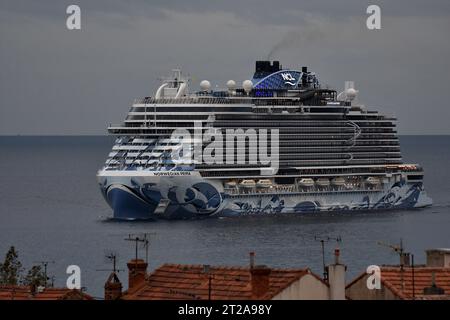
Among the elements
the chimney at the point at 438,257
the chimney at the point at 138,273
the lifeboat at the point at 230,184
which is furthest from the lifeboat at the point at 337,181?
the chimney at the point at 138,273

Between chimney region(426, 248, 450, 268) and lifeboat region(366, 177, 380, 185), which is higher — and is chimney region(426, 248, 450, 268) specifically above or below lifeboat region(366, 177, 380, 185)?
below

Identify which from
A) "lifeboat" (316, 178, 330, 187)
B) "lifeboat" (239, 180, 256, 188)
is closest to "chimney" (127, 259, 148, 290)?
"lifeboat" (239, 180, 256, 188)

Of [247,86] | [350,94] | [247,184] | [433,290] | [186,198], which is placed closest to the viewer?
[433,290]

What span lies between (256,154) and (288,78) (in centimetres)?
806

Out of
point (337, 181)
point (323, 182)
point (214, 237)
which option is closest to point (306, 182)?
point (323, 182)

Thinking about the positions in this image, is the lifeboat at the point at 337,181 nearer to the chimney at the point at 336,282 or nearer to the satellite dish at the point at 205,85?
the satellite dish at the point at 205,85

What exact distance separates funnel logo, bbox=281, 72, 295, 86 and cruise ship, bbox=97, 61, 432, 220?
9 centimetres

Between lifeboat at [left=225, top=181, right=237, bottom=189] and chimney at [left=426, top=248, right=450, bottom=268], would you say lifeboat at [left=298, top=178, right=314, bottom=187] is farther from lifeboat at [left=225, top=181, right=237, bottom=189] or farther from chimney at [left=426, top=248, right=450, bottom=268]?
chimney at [left=426, top=248, right=450, bottom=268]

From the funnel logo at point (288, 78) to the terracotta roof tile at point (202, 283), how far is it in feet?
282

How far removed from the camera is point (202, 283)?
3594 cm

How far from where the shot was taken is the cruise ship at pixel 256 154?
10875cm

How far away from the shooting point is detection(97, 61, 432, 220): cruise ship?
109 m

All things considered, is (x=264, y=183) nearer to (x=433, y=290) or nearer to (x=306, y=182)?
(x=306, y=182)
